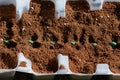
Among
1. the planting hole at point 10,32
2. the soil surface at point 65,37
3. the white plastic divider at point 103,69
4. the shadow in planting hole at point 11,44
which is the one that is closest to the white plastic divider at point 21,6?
the soil surface at point 65,37

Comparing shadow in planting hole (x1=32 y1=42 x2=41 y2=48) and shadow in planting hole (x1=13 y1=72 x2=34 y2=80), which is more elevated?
shadow in planting hole (x1=32 y1=42 x2=41 y2=48)

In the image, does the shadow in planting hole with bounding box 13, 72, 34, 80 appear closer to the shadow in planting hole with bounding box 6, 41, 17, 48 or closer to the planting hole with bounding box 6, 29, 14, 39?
the shadow in planting hole with bounding box 6, 41, 17, 48

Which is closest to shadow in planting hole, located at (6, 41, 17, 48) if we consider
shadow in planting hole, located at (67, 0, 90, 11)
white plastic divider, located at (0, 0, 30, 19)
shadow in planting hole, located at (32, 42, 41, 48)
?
shadow in planting hole, located at (32, 42, 41, 48)

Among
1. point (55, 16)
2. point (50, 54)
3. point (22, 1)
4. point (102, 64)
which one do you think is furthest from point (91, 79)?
point (22, 1)

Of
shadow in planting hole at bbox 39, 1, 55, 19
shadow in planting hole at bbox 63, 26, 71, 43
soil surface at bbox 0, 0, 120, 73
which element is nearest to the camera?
soil surface at bbox 0, 0, 120, 73

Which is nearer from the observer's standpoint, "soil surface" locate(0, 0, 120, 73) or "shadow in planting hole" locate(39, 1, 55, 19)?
"soil surface" locate(0, 0, 120, 73)

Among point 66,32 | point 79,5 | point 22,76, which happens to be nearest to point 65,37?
point 66,32

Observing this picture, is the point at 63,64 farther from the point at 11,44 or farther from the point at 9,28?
the point at 9,28

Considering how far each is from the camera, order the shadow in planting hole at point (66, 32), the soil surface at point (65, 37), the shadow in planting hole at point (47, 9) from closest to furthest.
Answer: the soil surface at point (65, 37) < the shadow in planting hole at point (66, 32) < the shadow in planting hole at point (47, 9)

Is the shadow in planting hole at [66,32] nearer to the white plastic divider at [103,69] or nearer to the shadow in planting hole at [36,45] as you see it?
the shadow in planting hole at [36,45]
